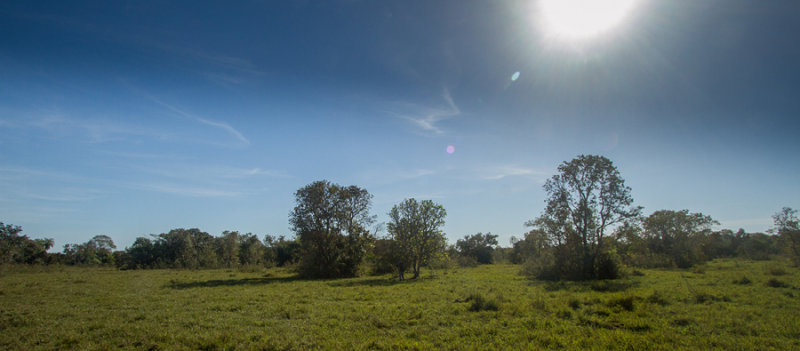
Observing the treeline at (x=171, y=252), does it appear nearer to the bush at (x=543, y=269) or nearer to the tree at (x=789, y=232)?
the bush at (x=543, y=269)

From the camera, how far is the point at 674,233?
5156 centimetres

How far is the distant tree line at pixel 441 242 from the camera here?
29953mm

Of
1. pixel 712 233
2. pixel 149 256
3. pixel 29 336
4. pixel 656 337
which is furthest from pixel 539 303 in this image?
pixel 149 256

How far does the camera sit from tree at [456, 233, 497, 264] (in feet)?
266

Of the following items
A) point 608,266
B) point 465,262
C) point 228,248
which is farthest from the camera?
point 228,248

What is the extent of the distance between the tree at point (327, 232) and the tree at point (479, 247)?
4465 cm

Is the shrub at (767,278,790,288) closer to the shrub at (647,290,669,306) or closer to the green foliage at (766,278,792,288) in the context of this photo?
the green foliage at (766,278,792,288)

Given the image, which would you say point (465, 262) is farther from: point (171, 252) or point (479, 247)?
point (171, 252)

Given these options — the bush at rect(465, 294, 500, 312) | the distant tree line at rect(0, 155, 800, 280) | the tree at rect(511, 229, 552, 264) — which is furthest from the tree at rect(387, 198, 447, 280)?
the bush at rect(465, 294, 500, 312)

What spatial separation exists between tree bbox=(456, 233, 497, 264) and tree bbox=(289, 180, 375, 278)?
44655mm

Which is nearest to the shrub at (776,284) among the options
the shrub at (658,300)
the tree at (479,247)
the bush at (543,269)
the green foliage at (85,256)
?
the shrub at (658,300)

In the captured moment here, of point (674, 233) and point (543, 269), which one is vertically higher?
point (674, 233)

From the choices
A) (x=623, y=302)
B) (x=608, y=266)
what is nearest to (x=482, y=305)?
(x=623, y=302)

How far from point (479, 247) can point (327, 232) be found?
53.7 m
